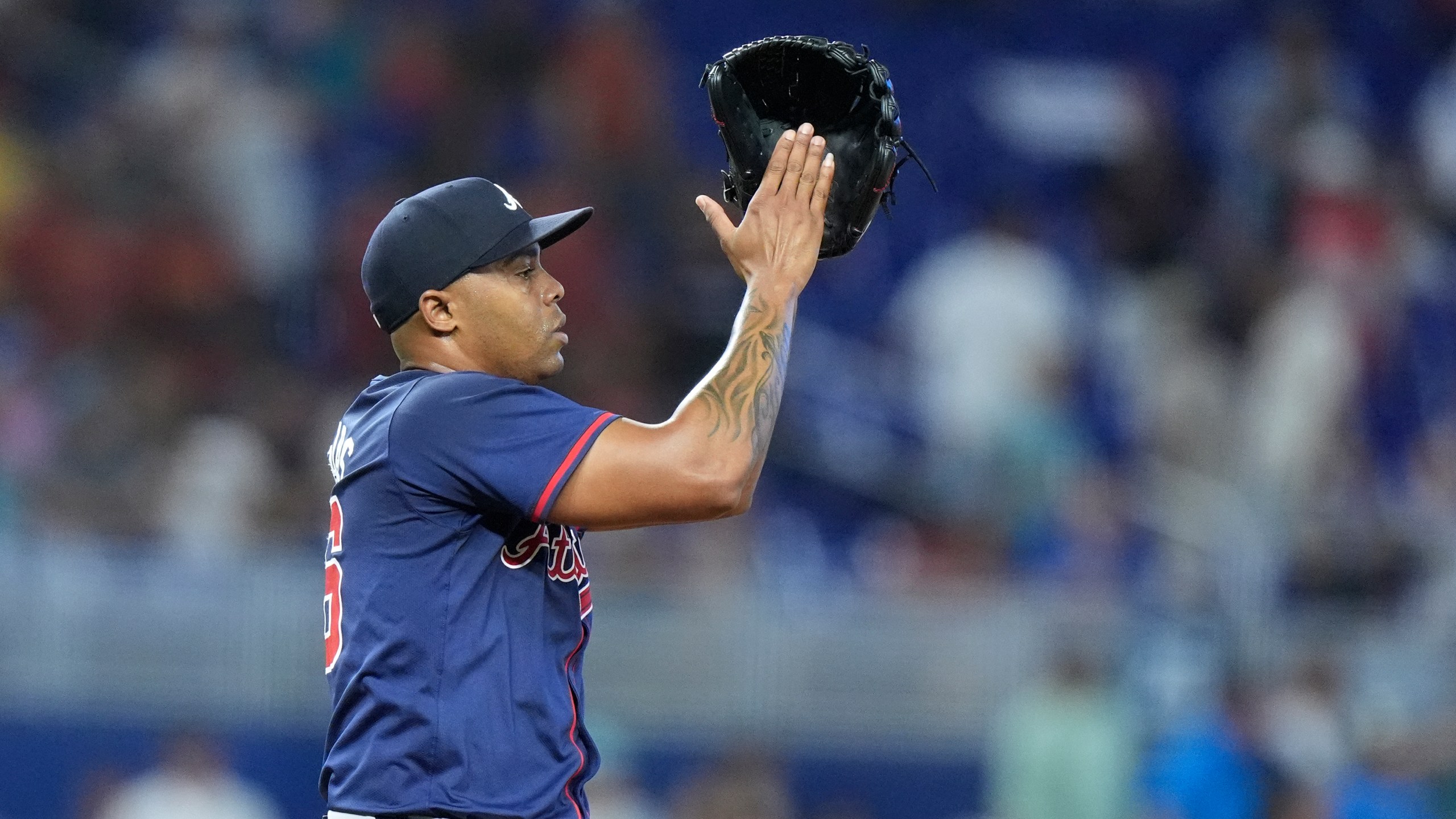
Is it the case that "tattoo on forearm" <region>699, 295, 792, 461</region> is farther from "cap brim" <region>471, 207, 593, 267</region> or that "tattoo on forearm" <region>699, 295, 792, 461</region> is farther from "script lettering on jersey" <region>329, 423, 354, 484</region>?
"script lettering on jersey" <region>329, 423, 354, 484</region>

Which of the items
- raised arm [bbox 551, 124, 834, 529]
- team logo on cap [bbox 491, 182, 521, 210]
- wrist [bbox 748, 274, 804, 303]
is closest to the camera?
raised arm [bbox 551, 124, 834, 529]

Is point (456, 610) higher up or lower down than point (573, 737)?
higher up

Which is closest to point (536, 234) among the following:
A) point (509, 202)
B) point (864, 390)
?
point (509, 202)

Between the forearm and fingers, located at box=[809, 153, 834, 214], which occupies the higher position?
fingers, located at box=[809, 153, 834, 214]

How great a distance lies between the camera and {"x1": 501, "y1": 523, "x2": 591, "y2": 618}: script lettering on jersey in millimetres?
3078

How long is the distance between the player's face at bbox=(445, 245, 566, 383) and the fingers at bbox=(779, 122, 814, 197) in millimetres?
411

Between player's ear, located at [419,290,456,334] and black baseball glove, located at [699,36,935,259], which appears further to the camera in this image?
black baseball glove, located at [699,36,935,259]

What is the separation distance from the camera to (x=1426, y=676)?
7.41 m

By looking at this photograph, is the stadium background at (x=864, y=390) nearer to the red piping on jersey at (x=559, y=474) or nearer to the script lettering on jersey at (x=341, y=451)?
the script lettering on jersey at (x=341, y=451)

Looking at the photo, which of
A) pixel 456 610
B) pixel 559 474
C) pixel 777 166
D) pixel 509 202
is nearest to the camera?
pixel 559 474

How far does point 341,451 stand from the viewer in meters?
3.16

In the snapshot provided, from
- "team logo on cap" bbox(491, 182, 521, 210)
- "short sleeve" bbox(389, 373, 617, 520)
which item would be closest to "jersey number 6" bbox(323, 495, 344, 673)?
"short sleeve" bbox(389, 373, 617, 520)

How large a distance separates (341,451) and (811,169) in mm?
888

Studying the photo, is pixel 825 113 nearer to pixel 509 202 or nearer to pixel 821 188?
pixel 821 188
